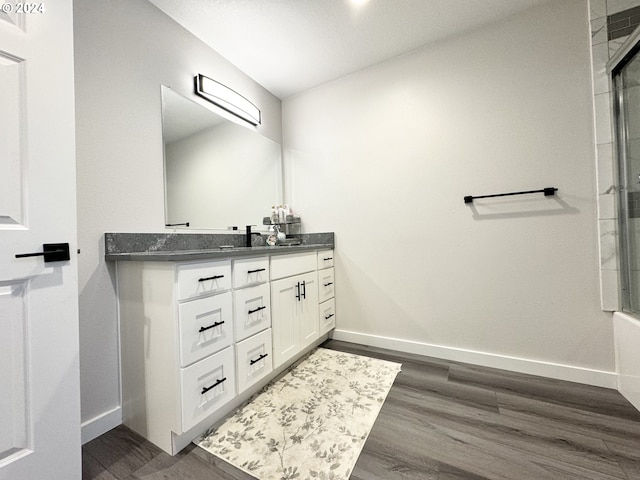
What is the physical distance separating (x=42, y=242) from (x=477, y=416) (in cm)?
205

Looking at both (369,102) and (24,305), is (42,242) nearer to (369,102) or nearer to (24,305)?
(24,305)

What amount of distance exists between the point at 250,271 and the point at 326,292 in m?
0.98

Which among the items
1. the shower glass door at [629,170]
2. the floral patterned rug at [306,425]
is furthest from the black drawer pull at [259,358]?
the shower glass door at [629,170]

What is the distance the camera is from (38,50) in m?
0.91

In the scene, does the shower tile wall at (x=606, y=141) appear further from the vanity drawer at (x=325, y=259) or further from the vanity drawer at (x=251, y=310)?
the vanity drawer at (x=251, y=310)

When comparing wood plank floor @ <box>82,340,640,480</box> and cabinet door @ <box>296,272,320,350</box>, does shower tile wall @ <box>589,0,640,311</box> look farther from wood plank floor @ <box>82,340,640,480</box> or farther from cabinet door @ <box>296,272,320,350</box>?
cabinet door @ <box>296,272,320,350</box>

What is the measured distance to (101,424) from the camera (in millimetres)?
1275

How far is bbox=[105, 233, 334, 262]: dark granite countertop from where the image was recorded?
1187 millimetres

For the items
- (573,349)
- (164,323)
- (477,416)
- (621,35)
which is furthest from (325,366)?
(621,35)

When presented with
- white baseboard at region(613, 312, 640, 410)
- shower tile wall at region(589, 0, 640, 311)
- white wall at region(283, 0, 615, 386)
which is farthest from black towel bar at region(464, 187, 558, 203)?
white baseboard at region(613, 312, 640, 410)

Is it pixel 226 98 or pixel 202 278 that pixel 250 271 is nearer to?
pixel 202 278

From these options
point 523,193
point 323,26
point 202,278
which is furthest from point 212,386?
point 323,26

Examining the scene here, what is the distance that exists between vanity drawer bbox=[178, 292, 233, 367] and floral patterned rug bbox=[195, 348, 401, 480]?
0.42m

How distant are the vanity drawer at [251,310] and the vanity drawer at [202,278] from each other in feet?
0.40
